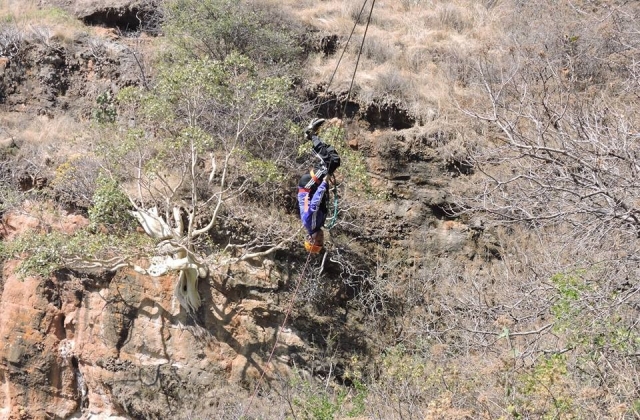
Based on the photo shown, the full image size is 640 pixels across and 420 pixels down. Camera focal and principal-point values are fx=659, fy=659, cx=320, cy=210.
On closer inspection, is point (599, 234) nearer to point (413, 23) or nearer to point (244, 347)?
point (244, 347)

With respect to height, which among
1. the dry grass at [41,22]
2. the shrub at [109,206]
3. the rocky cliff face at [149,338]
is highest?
the dry grass at [41,22]

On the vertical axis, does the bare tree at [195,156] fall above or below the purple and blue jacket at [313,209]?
below

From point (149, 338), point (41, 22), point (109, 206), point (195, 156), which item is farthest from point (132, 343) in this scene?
A: point (41, 22)

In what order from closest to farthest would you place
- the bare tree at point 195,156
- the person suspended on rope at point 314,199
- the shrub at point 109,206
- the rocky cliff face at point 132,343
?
1. the person suspended on rope at point 314,199
2. the shrub at point 109,206
3. the bare tree at point 195,156
4. the rocky cliff face at point 132,343

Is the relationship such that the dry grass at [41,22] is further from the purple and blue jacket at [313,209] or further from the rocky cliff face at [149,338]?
the purple and blue jacket at [313,209]

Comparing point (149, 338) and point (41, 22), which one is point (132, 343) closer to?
point (149, 338)

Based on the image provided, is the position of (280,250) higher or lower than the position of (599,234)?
lower

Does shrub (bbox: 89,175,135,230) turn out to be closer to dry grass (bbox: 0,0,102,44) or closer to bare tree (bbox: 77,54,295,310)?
bare tree (bbox: 77,54,295,310)

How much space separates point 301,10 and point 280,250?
891 cm

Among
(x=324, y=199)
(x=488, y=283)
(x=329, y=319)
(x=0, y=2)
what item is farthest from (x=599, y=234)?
(x=0, y=2)

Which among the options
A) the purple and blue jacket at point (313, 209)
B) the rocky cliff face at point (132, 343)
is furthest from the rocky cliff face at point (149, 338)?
the purple and blue jacket at point (313, 209)

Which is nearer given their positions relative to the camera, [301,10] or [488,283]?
[488,283]

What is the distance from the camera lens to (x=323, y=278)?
13.2m

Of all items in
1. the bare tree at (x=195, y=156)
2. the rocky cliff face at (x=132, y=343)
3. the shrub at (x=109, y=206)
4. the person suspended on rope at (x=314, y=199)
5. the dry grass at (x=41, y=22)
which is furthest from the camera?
the dry grass at (x=41, y=22)
